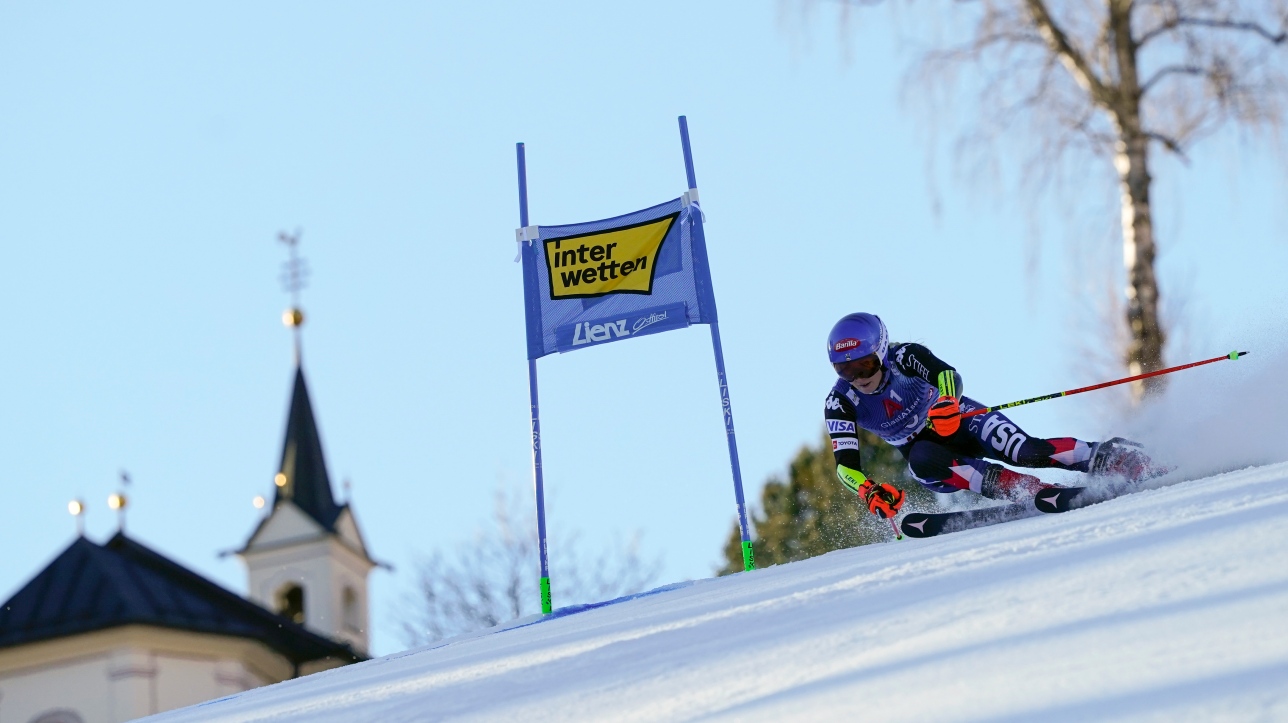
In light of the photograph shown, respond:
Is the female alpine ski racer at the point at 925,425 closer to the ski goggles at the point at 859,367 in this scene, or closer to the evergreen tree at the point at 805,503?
the ski goggles at the point at 859,367

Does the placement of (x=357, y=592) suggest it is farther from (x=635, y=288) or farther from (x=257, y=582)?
(x=635, y=288)

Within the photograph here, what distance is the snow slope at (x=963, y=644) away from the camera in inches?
104

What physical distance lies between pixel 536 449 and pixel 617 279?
39.7 inches

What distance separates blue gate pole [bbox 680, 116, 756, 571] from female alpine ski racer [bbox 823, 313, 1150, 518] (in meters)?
0.64

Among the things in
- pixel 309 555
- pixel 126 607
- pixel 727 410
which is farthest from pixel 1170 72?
pixel 309 555

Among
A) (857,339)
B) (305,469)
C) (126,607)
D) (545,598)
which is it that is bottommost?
(545,598)

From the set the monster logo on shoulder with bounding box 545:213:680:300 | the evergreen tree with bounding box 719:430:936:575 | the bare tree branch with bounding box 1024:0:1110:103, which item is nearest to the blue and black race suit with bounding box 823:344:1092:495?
the monster logo on shoulder with bounding box 545:213:680:300

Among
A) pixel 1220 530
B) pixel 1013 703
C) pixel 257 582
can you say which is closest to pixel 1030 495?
pixel 1220 530

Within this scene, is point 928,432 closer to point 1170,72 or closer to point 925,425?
point 925,425

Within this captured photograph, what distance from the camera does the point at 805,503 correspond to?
29125mm

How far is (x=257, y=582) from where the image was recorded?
42.9 meters

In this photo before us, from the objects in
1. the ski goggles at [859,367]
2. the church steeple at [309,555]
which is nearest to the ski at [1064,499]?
the ski goggles at [859,367]

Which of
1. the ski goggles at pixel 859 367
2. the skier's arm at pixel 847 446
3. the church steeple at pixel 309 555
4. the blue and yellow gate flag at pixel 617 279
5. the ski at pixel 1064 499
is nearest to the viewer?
the ski at pixel 1064 499

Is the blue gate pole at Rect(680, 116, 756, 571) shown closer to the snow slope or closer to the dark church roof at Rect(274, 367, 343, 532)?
the snow slope
